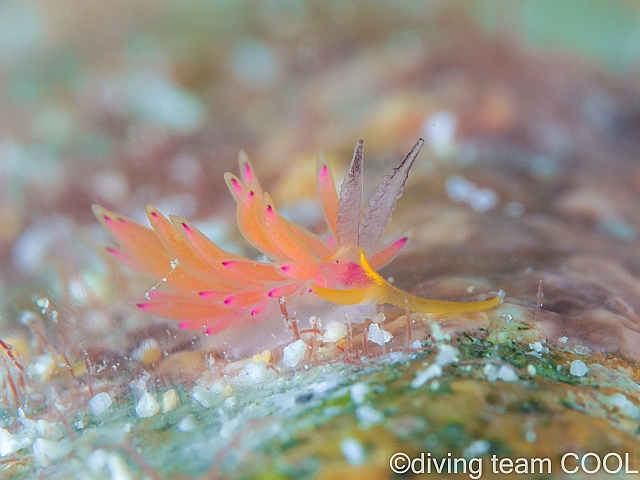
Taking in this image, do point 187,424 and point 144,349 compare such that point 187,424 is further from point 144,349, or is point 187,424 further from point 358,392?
point 358,392

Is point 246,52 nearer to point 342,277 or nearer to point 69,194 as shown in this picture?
point 69,194

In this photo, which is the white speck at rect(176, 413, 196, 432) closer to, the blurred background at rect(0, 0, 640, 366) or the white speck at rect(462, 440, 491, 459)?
the white speck at rect(462, 440, 491, 459)

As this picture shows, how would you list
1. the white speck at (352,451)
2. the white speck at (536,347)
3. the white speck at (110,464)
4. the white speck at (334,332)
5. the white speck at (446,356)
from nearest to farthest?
1. the white speck at (352,451)
2. the white speck at (110,464)
3. the white speck at (446,356)
4. the white speck at (536,347)
5. the white speck at (334,332)

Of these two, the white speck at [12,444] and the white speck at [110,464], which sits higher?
the white speck at [12,444]

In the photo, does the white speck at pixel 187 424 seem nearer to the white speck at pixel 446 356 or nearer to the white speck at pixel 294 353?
the white speck at pixel 294 353

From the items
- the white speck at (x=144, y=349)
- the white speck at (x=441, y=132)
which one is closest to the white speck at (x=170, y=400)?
the white speck at (x=144, y=349)

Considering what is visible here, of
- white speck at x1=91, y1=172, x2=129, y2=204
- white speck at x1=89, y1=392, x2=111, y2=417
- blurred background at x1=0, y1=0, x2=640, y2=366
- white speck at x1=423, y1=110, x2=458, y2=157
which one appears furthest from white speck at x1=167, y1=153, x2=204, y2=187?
white speck at x1=89, y1=392, x2=111, y2=417
